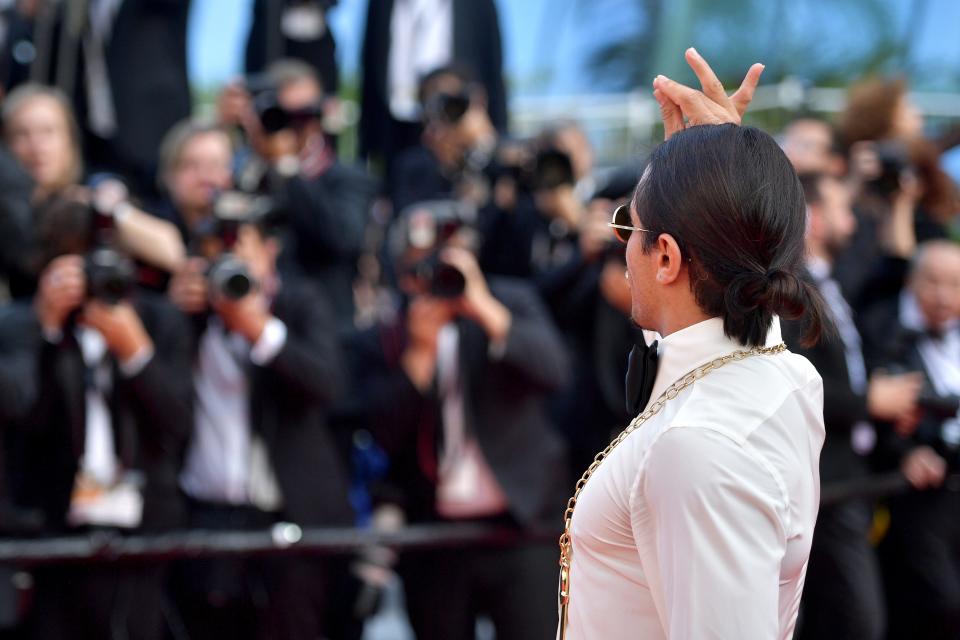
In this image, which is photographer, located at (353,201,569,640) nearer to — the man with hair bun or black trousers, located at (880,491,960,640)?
black trousers, located at (880,491,960,640)

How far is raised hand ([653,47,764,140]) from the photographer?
1959 mm

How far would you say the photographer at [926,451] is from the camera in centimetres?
520

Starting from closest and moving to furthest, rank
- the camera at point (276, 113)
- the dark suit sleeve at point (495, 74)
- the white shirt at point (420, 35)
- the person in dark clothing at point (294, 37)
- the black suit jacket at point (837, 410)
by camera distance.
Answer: the black suit jacket at point (837, 410), the camera at point (276, 113), the person in dark clothing at point (294, 37), the white shirt at point (420, 35), the dark suit sleeve at point (495, 74)

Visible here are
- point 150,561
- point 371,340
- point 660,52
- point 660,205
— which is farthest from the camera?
point 660,52

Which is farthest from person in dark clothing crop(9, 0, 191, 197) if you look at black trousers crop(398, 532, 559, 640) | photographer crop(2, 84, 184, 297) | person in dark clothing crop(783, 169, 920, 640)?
person in dark clothing crop(783, 169, 920, 640)

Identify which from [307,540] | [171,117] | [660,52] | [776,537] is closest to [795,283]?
[776,537]

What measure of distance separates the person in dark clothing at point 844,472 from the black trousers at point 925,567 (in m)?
0.20

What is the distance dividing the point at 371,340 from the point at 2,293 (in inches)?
46.8

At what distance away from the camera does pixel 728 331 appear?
176cm

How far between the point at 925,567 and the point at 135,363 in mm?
3072

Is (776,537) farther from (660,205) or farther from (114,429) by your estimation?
(114,429)

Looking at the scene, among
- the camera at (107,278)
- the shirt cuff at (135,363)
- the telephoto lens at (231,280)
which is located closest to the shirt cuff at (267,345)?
the telephoto lens at (231,280)

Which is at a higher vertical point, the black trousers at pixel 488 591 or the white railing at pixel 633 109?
the white railing at pixel 633 109

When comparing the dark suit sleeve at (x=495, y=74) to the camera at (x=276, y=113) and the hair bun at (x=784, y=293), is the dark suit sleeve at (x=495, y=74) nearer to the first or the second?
the camera at (x=276, y=113)
